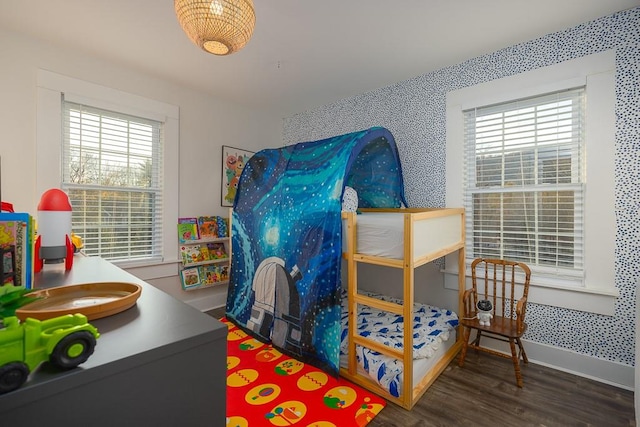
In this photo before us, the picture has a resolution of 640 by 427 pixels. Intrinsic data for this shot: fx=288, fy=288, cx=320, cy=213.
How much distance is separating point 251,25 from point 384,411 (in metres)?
2.30

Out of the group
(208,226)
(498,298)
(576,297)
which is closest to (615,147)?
(576,297)

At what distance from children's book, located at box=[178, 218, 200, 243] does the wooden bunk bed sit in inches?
77.9

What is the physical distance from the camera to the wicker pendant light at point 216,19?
130 centimetres

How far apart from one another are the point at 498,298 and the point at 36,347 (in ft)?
9.29

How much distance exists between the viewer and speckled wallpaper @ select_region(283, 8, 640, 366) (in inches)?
76.8

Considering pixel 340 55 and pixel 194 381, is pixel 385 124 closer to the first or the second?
pixel 340 55

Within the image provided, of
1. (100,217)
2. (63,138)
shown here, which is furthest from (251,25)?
(100,217)

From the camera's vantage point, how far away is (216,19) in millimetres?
1331

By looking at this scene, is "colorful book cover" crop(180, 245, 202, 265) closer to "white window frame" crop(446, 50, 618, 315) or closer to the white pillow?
the white pillow

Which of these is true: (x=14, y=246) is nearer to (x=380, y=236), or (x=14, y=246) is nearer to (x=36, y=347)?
(x=36, y=347)

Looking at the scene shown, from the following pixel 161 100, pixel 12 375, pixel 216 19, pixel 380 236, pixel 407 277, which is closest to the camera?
pixel 12 375

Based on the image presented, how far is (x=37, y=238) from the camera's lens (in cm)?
151

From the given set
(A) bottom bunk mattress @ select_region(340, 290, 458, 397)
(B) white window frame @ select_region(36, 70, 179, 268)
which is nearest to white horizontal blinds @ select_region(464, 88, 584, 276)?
(A) bottom bunk mattress @ select_region(340, 290, 458, 397)

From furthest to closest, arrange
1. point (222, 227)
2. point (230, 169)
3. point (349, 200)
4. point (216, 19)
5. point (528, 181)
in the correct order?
point (230, 169)
point (222, 227)
point (349, 200)
point (528, 181)
point (216, 19)
